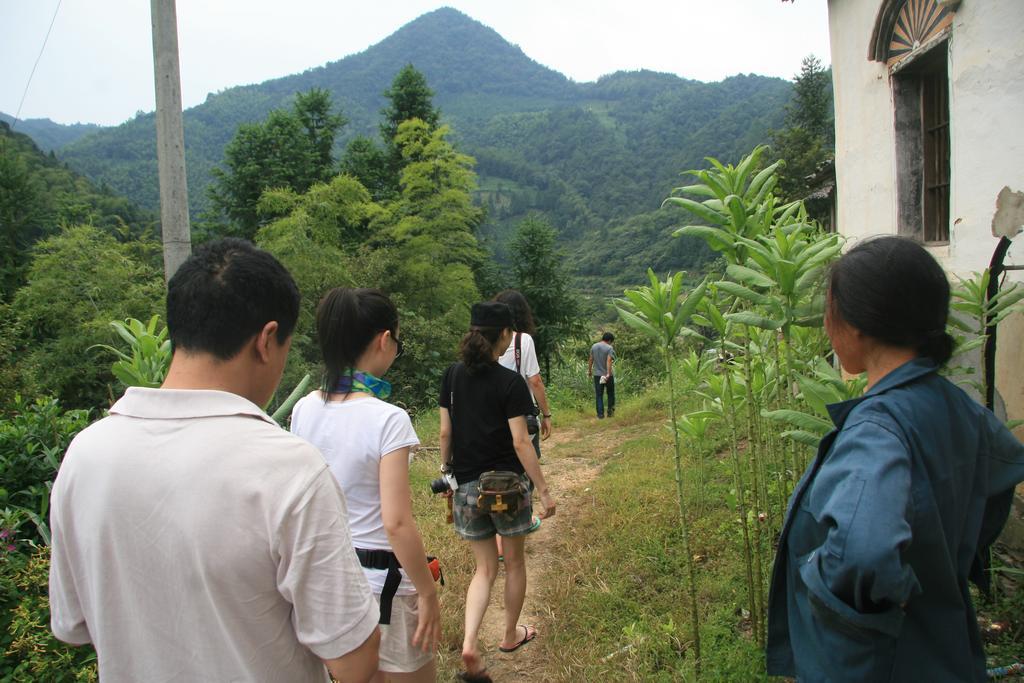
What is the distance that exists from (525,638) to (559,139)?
408 ft

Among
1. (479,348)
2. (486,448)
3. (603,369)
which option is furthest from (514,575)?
(603,369)

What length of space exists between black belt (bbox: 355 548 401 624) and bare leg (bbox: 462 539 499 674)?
112 cm

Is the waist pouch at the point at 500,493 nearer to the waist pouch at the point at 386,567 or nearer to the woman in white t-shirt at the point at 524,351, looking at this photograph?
the waist pouch at the point at 386,567

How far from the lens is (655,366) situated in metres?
18.7

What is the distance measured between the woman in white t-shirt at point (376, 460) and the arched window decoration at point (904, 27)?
507 cm

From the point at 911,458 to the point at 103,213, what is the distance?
4133 centimetres

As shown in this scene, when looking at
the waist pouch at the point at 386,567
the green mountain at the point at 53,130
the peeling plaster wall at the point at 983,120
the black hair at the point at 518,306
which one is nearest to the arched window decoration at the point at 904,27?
the peeling plaster wall at the point at 983,120

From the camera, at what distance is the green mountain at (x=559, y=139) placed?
77.9 m

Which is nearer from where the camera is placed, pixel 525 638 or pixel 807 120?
pixel 525 638

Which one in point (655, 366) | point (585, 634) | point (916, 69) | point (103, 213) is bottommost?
point (655, 366)

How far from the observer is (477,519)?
10.6ft

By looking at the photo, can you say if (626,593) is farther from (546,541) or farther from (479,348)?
(479,348)

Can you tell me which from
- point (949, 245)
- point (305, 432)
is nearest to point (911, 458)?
point (305, 432)

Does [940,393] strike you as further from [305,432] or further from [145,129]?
[145,129]
